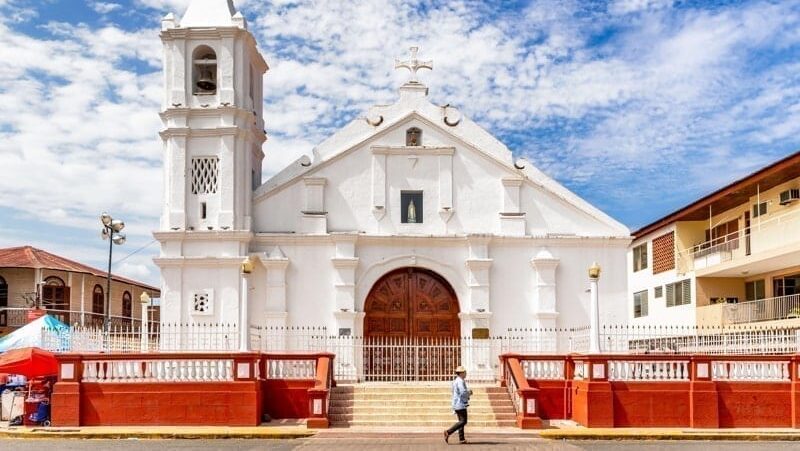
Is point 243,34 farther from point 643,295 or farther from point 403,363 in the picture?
point 643,295

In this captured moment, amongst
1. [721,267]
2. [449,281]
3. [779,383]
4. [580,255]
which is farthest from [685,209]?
[779,383]

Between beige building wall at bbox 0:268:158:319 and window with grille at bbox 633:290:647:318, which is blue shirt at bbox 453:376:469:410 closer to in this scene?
window with grille at bbox 633:290:647:318

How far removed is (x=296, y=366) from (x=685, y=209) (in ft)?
63.8

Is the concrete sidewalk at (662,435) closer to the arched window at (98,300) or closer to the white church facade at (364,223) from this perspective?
the white church facade at (364,223)

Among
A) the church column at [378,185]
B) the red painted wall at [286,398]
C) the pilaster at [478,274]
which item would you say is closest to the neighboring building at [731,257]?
Result: the pilaster at [478,274]

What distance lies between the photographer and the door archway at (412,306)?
25953 millimetres

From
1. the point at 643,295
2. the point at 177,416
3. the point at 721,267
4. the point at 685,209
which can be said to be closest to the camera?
the point at 177,416

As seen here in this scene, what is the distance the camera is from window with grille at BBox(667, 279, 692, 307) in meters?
36.4

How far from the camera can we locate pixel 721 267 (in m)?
33.3

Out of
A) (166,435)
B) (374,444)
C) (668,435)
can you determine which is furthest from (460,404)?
(166,435)

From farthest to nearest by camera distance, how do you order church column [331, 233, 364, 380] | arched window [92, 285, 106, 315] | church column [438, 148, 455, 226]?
arched window [92, 285, 106, 315] → church column [438, 148, 455, 226] → church column [331, 233, 364, 380]

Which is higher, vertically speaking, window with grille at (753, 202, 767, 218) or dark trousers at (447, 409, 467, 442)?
window with grille at (753, 202, 767, 218)

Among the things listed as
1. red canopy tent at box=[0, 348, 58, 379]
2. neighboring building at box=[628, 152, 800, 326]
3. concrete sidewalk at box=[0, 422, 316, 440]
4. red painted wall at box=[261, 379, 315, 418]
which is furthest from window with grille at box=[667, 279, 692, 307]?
red canopy tent at box=[0, 348, 58, 379]

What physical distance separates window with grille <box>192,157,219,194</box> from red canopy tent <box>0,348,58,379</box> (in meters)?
6.48
